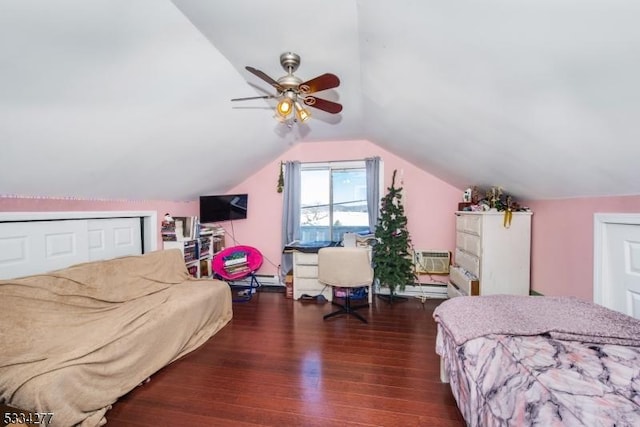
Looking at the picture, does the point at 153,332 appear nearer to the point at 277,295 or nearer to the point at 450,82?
the point at 277,295

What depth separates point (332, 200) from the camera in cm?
458

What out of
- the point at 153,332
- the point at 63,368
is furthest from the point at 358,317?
the point at 63,368

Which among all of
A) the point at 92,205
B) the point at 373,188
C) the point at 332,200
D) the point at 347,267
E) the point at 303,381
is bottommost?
the point at 303,381

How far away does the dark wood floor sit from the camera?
5.81 ft

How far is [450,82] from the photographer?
1.70m

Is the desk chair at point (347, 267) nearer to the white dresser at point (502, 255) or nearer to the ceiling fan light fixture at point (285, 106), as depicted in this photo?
the white dresser at point (502, 255)

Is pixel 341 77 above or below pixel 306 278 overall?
above

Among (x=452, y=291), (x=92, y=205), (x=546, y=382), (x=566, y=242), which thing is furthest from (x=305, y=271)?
(x=546, y=382)

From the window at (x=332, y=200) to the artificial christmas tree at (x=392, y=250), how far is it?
22.3 inches

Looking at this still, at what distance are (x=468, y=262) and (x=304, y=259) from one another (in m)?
2.19

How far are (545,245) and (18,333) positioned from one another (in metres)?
4.48

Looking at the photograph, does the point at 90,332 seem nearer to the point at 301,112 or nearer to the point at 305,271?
the point at 301,112

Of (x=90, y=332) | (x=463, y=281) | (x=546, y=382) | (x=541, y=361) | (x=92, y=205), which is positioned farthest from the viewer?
(x=463, y=281)

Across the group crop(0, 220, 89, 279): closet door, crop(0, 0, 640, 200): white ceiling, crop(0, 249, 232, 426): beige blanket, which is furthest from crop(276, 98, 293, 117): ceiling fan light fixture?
crop(0, 220, 89, 279): closet door
